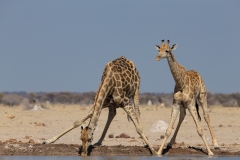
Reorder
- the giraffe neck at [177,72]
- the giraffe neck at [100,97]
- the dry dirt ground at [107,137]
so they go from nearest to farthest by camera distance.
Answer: the giraffe neck at [100,97], the giraffe neck at [177,72], the dry dirt ground at [107,137]

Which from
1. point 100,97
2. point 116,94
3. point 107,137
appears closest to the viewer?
point 100,97

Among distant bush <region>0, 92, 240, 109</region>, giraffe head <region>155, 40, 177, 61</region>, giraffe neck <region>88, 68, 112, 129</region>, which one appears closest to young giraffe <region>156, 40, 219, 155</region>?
giraffe head <region>155, 40, 177, 61</region>

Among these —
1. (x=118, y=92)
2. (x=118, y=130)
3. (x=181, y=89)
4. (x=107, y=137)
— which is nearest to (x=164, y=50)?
(x=181, y=89)

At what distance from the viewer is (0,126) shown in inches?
877

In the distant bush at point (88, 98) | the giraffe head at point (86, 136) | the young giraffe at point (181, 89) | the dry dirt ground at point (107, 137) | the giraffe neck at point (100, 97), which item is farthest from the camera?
the distant bush at point (88, 98)

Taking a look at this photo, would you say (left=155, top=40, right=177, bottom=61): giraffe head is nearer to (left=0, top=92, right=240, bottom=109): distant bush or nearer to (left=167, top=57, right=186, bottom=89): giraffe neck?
(left=167, top=57, right=186, bottom=89): giraffe neck

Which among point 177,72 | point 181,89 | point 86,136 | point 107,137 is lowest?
point 107,137

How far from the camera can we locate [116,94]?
15.6 m

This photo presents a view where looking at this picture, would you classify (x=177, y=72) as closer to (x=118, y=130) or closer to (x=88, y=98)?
(x=118, y=130)

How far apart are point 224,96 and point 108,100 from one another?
145 feet

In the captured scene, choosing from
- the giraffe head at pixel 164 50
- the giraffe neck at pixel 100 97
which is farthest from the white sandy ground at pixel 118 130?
the giraffe head at pixel 164 50

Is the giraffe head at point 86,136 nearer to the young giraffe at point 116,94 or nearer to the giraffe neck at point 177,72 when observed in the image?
the young giraffe at point 116,94

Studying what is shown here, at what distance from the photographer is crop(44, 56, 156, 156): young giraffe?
586 inches

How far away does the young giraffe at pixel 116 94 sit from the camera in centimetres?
1488
